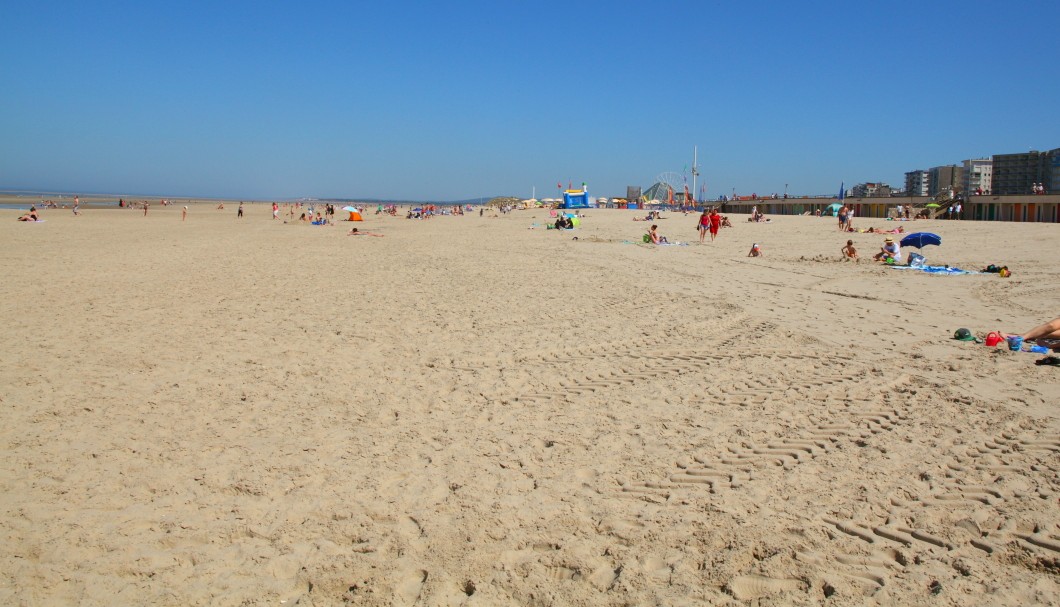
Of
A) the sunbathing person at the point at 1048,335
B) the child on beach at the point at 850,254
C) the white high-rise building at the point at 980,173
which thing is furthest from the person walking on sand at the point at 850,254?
the white high-rise building at the point at 980,173

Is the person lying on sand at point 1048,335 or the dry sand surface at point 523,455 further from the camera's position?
the person lying on sand at point 1048,335

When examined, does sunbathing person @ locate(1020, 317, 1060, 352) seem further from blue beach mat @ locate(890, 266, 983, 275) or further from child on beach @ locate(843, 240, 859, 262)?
child on beach @ locate(843, 240, 859, 262)

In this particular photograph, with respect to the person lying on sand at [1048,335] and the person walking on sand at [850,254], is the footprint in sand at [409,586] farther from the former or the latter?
the person walking on sand at [850,254]

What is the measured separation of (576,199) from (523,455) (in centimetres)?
6096

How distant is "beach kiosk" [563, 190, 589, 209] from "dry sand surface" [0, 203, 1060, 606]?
2173 inches

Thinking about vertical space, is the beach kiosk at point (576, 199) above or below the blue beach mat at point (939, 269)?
above

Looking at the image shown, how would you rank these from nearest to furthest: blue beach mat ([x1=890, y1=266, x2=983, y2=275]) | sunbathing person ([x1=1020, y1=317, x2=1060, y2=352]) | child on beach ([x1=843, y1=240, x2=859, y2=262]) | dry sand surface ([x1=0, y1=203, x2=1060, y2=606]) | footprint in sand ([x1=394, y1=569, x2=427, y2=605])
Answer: footprint in sand ([x1=394, y1=569, x2=427, y2=605]) → dry sand surface ([x1=0, y1=203, x2=1060, y2=606]) → sunbathing person ([x1=1020, y1=317, x2=1060, y2=352]) → blue beach mat ([x1=890, y1=266, x2=983, y2=275]) → child on beach ([x1=843, y1=240, x2=859, y2=262])

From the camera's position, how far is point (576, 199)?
63.9 metres

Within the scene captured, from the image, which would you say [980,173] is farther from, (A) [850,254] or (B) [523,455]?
(B) [523,455]

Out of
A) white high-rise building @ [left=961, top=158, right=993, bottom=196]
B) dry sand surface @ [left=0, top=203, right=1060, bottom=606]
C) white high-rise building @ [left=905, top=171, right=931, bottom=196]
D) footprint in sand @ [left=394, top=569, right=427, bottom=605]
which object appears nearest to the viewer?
footprint in sand @ [left=394, top=569, right=427, bottom=605]

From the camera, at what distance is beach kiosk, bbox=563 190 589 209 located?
6319 centimetres

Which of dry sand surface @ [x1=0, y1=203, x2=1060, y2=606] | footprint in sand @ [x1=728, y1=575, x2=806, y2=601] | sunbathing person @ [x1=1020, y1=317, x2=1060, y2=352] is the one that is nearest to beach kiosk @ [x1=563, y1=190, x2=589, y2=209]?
dry sand surface @ [x1=0, y1=203, x2=1060, y2=606]

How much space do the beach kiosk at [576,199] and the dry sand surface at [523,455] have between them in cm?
5519

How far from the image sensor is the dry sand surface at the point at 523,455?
285 cm
